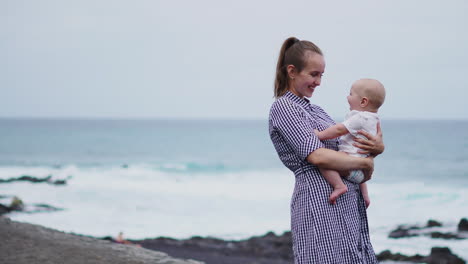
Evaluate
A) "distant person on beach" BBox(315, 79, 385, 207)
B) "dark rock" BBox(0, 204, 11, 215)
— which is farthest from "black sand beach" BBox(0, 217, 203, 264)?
"dark rock" BBox(0, 204, 11, 215)

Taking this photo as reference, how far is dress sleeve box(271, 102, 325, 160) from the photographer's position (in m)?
2.60

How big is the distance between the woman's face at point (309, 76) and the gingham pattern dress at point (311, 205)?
60mm

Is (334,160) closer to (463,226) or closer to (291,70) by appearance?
(291,70)

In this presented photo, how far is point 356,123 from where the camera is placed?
271 cm

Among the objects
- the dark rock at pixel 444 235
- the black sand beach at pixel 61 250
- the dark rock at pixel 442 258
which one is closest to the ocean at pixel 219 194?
the dark rock at pixel 444 235

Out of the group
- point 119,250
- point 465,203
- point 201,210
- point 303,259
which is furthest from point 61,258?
point 465,203

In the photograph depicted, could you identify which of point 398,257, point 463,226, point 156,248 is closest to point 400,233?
point 463,226

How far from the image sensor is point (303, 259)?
8.75ft

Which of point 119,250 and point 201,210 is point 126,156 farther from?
point 119,250

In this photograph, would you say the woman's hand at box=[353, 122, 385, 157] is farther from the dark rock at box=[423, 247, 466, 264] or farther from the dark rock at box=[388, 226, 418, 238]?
the dark rock at box=[388, 226, 418, 238]

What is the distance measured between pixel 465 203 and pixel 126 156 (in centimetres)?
3282

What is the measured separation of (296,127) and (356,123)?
0.95ft

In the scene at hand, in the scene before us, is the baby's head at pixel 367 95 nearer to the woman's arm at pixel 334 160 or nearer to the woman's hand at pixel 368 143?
the woman's hand at pixel 368 143

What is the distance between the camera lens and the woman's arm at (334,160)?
257cm
